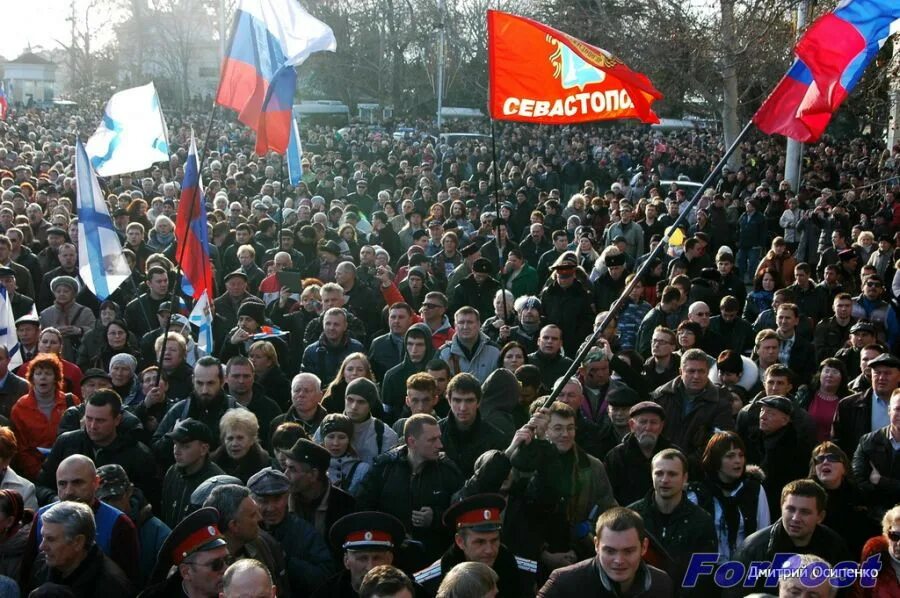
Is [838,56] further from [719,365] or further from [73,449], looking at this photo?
[73,449]

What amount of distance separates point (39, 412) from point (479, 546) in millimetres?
3704

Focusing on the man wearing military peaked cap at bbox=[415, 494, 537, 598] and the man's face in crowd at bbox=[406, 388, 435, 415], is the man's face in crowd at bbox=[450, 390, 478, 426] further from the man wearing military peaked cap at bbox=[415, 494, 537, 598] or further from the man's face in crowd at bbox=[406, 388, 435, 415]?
the man wearing military peaked cap at bbox=[415, 494, 537, 598]

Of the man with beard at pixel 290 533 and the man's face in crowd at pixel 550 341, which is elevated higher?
the man's face in crowd at pixel 550 341

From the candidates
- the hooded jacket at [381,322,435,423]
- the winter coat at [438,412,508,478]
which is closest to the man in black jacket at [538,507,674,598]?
the winter coat at [438,412,508,478]

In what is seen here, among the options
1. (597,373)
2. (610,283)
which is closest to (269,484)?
(597,373)

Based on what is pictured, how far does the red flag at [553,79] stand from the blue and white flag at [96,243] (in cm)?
354

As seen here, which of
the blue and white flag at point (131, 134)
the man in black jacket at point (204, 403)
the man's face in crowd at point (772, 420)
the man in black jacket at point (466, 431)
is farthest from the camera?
the blue and white flag at point (131, 134)

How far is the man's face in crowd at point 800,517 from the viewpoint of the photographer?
546cm

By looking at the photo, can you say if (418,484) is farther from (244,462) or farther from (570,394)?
(570,394)

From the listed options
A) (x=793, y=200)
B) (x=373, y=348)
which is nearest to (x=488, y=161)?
(x=793, y=200)

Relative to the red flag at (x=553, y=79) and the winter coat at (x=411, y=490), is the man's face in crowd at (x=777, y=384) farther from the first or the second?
the winter coat at (x=411, y=490)

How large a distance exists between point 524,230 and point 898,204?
245 inches

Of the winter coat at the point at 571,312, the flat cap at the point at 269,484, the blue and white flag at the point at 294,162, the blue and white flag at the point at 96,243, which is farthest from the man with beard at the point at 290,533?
the blue and white flag at the point at 294,162

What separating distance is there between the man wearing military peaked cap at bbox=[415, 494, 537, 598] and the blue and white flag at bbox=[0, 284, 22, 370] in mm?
4536
